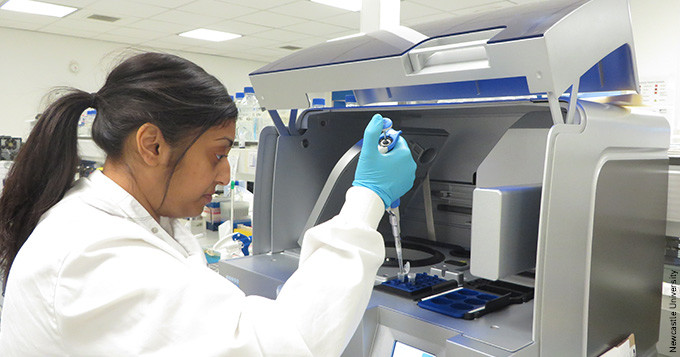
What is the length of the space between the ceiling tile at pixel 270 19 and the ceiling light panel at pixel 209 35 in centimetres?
95

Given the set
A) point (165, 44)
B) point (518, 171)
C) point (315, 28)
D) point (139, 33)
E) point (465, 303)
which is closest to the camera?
point (465, 303)

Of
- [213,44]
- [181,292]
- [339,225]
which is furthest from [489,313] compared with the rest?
[213,44]

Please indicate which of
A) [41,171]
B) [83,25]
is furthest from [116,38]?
[41,171]

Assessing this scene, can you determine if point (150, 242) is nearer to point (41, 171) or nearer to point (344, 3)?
point (41, 171)

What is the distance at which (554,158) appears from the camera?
2.41 feet

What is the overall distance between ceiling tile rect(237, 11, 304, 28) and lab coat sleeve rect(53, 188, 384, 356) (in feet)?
19.0

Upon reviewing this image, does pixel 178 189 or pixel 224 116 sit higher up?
pixel 224 116

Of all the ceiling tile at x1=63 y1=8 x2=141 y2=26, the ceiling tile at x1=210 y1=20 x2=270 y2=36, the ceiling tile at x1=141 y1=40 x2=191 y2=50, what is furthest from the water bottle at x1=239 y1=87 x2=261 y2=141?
the ceiling tile at x1=141 y1=40 x2=191 y2=50

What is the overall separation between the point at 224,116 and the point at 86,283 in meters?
0.36

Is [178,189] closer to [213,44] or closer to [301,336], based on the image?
[301,336]

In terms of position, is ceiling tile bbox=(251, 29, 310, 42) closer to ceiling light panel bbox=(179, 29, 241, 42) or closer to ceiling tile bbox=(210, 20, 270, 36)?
ceiling tile bbox=(210, 20, 270, 36)

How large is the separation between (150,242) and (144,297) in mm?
107

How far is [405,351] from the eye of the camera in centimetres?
89

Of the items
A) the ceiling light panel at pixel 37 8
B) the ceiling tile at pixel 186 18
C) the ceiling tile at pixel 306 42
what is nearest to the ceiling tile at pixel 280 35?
the ceiling tile at pixel 306 42
